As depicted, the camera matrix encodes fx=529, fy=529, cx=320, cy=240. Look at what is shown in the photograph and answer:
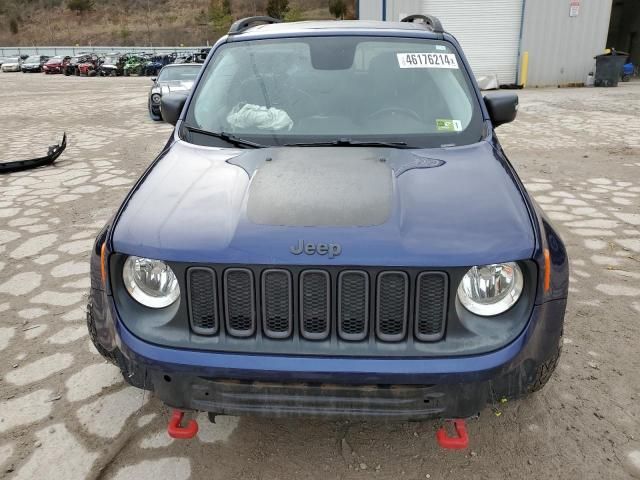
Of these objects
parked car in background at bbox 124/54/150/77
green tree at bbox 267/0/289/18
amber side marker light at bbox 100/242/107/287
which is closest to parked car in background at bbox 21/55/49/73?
parked car in background at bbox 124/54/150/77

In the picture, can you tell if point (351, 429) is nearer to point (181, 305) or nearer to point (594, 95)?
point (181, 305)

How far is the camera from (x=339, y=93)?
10.2 ft

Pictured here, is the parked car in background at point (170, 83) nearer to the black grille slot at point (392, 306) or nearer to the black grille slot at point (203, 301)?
the black grille slot at point (203, 301)

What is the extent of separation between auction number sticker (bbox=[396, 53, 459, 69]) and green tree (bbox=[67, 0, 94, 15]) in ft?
354

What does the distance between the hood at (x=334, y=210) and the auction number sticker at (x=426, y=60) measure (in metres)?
0.82

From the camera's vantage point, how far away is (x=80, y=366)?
10.2 ft

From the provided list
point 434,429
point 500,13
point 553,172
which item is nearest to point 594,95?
point 500,13

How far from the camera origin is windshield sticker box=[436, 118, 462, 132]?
287cm

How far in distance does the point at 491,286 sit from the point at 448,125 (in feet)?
3.95

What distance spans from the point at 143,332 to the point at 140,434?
796 mm

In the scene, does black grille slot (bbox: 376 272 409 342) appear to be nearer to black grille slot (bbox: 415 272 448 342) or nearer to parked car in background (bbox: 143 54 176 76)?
black grille slot (bbox: 415 272 448 342)

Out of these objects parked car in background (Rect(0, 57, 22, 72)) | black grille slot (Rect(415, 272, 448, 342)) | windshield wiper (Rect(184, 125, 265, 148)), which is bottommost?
parked car in background (Rect(0, 57, 22, 72))

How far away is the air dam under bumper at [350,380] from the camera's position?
1892 millimetres

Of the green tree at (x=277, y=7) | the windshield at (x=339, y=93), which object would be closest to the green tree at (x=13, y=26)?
the green tree at (x=277, y=7)
